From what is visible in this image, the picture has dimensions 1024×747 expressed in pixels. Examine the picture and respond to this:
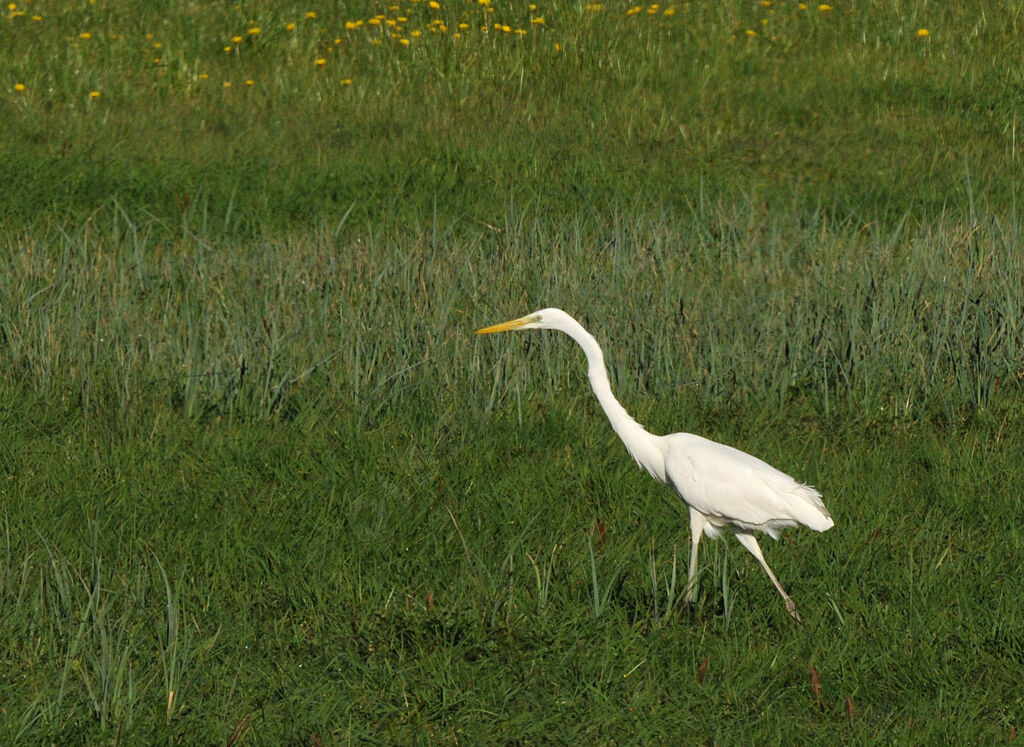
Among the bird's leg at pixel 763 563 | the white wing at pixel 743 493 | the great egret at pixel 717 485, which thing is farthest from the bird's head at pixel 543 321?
the bird's leg at pixel 763 563

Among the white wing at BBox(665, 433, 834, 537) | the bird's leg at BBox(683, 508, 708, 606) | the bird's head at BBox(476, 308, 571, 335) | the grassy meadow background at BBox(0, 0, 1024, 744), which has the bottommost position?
the grassy meadow background at BBox(0, 0, 1024, 744)

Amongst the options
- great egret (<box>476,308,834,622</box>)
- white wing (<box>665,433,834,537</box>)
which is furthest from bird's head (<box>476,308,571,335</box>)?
white wing (<box>665,433,834,537</box>)

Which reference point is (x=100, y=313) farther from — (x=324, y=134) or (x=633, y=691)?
(x=324, y=134)

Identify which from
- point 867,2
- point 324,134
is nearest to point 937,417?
point 324,134

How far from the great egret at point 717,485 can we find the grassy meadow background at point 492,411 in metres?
0.13

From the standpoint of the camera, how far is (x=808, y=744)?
3.07 m

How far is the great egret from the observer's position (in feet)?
12.3

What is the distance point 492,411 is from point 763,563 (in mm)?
1701

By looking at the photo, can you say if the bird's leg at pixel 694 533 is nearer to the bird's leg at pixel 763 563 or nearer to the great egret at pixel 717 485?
the great egret at pixel 717 485

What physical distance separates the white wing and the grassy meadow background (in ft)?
0.64

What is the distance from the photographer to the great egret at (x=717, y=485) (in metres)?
3.73

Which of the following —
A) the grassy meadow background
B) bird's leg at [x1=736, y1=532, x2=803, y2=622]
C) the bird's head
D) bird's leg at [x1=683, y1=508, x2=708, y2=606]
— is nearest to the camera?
the grassy meadow background

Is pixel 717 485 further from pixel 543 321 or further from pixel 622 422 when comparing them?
pixel 543 321

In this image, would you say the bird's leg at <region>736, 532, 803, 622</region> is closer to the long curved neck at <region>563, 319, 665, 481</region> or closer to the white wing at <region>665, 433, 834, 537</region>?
the white wing at <region>665, 433, 834, 537</region>
